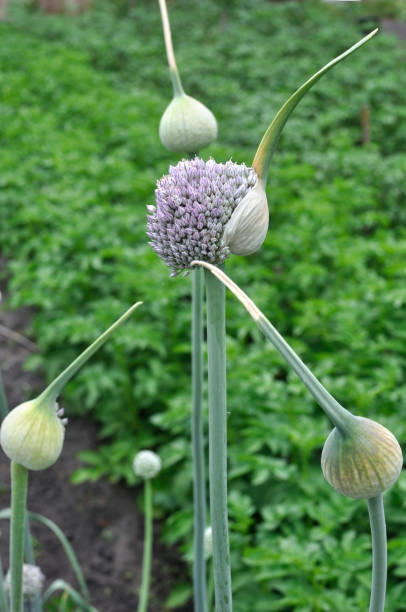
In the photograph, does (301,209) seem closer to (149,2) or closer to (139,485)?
(139,485)

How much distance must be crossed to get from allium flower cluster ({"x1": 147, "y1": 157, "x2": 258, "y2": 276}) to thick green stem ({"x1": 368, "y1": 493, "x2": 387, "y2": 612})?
205 millimetres

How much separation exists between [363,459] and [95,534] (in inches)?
66.0

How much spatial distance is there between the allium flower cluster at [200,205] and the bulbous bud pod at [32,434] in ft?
0.52

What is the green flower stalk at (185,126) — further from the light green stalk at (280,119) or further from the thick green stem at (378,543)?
the thick green stem at (378,543)

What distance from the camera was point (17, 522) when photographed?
1.89 ft

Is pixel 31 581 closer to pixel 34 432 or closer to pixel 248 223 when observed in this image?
pixel 34 432

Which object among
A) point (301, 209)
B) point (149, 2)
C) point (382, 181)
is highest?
point (149, 2)

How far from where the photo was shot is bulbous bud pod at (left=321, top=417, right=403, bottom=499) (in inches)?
17.2

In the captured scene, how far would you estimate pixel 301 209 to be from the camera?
2.80m

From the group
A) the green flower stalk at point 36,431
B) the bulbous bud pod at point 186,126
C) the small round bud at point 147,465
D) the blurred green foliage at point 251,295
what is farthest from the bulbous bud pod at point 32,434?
the blurred green foliage at point 251,295

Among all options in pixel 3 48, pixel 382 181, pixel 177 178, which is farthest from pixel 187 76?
pixel 177 178

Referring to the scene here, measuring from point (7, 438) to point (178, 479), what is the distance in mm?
1380

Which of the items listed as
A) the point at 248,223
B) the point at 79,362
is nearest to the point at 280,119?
the point at 248,223

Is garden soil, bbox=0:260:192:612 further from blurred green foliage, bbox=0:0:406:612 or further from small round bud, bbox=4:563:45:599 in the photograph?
small round bud, bbox=4:563:45:599
